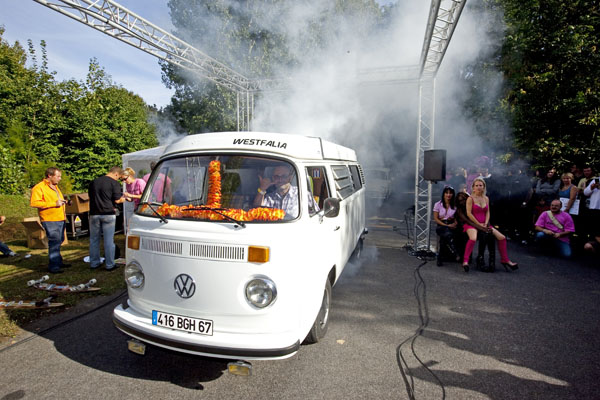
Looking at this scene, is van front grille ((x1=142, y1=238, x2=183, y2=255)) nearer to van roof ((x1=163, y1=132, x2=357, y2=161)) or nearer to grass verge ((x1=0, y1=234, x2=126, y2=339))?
van roof ((x1=163, y1=132, x2=357, y2=161))

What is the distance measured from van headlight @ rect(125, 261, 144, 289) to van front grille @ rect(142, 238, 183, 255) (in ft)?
0.71

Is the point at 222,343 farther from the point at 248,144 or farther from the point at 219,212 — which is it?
the point at 248,144

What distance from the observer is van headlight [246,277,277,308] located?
102 inches

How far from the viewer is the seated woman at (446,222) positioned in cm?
663

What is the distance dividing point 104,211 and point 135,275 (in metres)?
3.38

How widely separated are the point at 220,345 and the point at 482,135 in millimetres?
16204

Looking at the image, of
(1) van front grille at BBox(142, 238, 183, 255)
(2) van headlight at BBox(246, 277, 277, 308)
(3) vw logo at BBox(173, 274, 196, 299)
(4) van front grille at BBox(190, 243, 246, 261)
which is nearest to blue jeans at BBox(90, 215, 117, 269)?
(1) van front grille at BBox(142, 238, 183, 255)

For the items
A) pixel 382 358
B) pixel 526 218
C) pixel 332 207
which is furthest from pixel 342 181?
pixel 526 218

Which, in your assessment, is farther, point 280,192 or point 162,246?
point 280,192

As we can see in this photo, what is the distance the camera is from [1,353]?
11.0 feet

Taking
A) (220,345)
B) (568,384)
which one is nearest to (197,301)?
(220,345)

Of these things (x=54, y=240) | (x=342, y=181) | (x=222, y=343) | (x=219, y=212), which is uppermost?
(x=342, y=181)

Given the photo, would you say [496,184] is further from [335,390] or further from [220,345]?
[220,345]

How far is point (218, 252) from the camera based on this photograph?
8.61 feet
